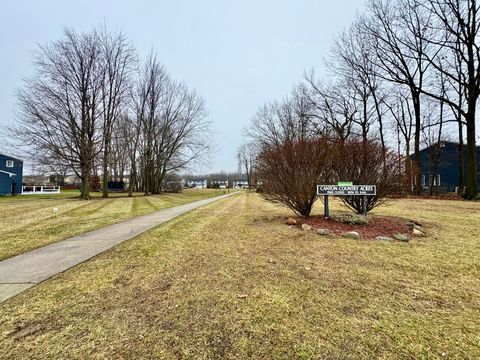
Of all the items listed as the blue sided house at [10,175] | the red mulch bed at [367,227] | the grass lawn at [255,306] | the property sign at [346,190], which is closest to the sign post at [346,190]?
the property sign at [346,190]

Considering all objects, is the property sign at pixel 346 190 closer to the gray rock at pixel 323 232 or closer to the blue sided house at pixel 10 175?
the gray rock at pixel 323 232

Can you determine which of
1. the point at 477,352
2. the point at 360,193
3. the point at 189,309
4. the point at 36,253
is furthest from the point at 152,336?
the point at 360,193

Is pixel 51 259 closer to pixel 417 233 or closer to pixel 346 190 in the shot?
pixel 346 190

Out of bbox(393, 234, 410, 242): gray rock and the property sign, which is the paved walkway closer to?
the property sign

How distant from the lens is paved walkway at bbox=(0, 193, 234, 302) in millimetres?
3414

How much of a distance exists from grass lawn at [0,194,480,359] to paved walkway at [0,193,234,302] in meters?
0.28

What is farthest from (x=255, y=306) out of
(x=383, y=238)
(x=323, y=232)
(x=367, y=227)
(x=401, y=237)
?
(x=367, y=227)

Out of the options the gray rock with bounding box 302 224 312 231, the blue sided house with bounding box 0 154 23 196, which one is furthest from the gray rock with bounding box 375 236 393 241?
the blue sided house with bounding box 0 154 23 196

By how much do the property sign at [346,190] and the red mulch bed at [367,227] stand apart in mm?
870

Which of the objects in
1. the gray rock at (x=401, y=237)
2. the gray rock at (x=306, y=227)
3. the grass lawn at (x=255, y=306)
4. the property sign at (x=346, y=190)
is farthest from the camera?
the property sign at (x=346, y=190)

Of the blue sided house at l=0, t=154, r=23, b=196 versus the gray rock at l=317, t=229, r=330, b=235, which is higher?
the blue sided house at l=0, t=154, r=23, b=196

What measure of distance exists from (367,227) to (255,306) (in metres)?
5.28

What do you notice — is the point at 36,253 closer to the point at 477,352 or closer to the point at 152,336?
the point at 152,336

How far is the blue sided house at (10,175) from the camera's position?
2898 centimetres
